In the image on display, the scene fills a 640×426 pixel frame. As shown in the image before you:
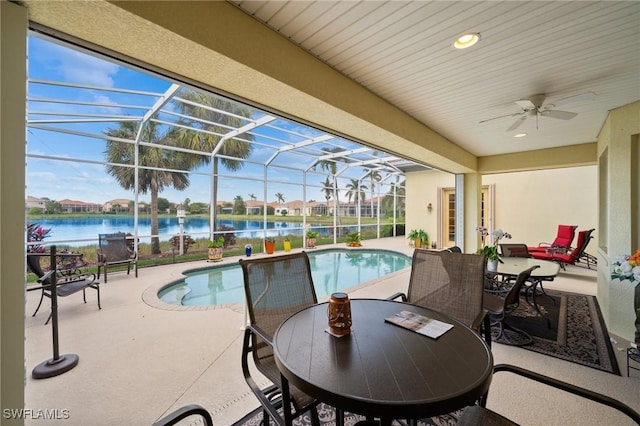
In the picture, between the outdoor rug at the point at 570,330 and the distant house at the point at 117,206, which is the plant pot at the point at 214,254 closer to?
the distant house at the point at 117,206

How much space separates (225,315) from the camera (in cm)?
353

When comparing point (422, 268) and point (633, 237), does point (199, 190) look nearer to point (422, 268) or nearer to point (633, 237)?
point (422, 268)

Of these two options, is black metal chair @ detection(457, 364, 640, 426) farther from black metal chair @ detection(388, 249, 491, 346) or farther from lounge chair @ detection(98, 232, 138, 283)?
lounge chair @ detection(98, 232, 138, 283)


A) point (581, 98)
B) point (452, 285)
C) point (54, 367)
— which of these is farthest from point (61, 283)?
point (581, 98)

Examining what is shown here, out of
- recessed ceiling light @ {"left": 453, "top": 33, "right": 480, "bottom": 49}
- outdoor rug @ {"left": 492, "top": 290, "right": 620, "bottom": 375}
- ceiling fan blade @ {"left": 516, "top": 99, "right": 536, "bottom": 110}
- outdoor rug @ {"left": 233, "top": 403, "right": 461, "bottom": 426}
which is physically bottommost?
outdoor rug @ {"left": 492, "top": 290, "right": 620, "bottom": 375}

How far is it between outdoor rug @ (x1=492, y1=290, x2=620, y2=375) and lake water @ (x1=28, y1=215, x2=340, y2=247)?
6892 millimetres

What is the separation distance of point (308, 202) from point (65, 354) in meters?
7.97

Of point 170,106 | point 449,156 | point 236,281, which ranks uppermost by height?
point 170,106

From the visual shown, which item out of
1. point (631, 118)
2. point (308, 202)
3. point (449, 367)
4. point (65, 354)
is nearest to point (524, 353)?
point (449, 367)

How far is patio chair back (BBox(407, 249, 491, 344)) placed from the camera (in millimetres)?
1929

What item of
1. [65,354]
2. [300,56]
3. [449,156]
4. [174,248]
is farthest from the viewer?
[174,248]

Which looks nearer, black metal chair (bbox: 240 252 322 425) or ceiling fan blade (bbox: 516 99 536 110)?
black metal chair (bbox: 240 252 322 425)

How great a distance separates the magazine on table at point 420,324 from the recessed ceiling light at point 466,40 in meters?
2.05

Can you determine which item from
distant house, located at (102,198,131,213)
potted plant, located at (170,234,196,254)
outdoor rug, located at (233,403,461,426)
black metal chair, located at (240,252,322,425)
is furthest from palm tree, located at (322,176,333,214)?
outdoor rug, located at (233,403,461,426)
